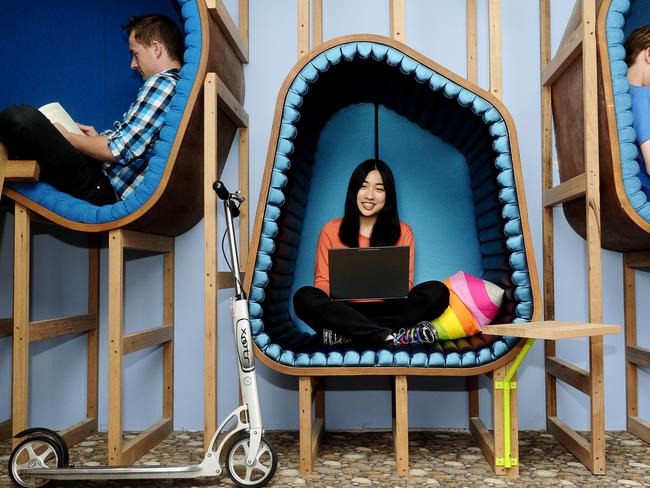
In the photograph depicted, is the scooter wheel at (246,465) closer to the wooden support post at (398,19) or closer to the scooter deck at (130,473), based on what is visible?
the scooter deck at (130,473)

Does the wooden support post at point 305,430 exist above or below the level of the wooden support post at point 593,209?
below

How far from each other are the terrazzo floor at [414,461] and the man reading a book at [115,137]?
2.96 ft

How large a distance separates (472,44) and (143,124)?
1.28 m

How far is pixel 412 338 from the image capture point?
6.61ft

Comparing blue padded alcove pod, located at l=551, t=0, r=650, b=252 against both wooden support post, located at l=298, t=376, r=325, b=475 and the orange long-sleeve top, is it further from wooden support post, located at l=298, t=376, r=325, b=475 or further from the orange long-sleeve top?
wooden support post, located at l=298, t=376, r=325, b=475

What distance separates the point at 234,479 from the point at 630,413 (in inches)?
59.4

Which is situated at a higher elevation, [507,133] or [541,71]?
[541,71]

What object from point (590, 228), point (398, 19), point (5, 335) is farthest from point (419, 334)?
point (5, 335)

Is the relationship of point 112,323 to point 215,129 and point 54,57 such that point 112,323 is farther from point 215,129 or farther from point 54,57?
point 54,57

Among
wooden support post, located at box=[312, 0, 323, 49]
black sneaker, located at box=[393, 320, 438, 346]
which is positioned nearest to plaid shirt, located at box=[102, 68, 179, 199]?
wooden support post, located at box=[312, 0, 323, 49]

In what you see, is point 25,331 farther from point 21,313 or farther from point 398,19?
point 398,19

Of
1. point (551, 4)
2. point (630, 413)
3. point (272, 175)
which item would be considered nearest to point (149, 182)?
point (272, 175)

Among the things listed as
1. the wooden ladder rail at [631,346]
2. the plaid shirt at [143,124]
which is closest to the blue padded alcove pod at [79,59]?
the plaid shirt at [143,124]

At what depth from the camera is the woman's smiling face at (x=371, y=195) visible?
231 cm
